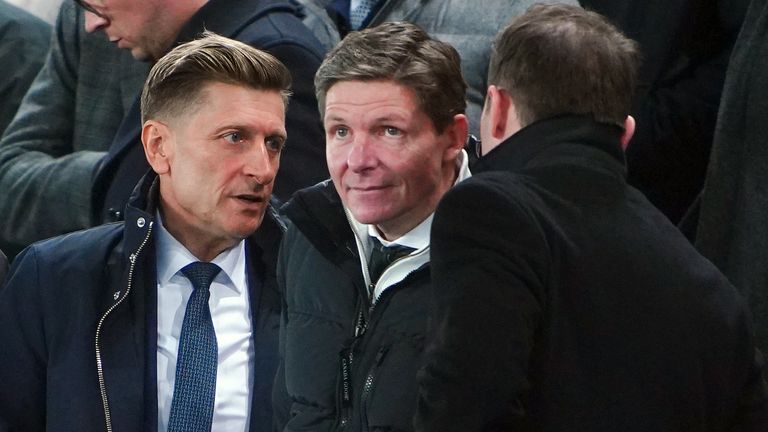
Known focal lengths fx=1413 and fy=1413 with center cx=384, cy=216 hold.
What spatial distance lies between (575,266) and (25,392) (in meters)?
1.33

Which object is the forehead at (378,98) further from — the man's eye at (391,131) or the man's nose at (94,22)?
the man's nose at (94,22)

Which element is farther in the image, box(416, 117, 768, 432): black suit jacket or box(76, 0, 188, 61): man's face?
box(76, 0, 188, 61): man's face

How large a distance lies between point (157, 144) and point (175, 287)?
0.32 m

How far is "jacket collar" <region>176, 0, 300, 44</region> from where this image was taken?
3.66 m

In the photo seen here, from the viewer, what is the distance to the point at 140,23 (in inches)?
149

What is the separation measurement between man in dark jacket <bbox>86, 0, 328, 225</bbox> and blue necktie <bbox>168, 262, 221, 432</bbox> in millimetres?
417

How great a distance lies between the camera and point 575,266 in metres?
2.21

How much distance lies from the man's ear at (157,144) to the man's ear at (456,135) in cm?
69

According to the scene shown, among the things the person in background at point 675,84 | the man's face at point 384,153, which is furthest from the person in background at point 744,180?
the man's face at point 384,153

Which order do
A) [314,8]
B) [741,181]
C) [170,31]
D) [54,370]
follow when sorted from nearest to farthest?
1. [54,370]
2. [741,181]
3. [170,31]
4. [314,8]

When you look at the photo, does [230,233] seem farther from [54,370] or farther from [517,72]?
[517,72]

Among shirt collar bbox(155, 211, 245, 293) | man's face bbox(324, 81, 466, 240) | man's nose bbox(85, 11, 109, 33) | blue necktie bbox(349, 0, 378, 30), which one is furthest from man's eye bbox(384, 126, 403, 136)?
blue necktie bbox(349, 0, 378, 30)

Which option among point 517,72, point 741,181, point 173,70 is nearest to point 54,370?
point 173,70

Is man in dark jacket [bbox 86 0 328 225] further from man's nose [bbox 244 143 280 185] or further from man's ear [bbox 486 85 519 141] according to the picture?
man's ear [bbox 486 85 519 141]
